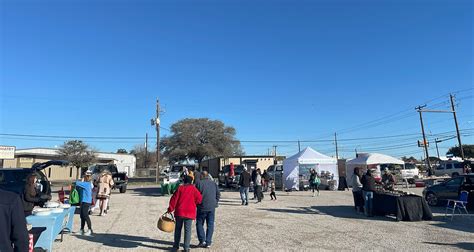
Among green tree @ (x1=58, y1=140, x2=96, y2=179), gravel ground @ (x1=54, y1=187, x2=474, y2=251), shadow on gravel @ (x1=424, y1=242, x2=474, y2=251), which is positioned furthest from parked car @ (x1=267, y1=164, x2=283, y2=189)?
green tree @ (x1=58, y1=140, x2=96, y2=179)

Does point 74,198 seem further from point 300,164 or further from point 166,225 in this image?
point 300,164

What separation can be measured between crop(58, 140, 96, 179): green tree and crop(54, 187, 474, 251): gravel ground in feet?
112

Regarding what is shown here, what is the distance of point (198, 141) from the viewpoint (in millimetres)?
56406

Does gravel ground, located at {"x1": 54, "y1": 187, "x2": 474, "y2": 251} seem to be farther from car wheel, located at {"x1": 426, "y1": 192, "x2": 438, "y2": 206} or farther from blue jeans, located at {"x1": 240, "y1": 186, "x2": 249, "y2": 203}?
blue jeans, located at {"x1": 240, "y1": 186, "x2": 249, "y2": 203}

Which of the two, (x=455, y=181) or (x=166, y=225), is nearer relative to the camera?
(x=166, y=225)

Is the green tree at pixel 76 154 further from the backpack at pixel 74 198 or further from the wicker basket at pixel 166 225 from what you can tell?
the wicker basket at pixel 166 225

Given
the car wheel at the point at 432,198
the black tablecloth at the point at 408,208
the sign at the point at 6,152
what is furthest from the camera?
the sign at the point at 6,152

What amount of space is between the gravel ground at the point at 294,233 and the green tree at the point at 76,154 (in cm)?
3404

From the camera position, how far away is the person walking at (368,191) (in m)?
12.8

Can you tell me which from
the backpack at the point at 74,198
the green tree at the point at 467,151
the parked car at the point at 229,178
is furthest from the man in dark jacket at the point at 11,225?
the green tree at the point at 467,151

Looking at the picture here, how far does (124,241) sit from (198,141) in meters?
47.6

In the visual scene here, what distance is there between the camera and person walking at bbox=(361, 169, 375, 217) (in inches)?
505

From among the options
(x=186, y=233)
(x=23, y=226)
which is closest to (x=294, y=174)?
(x=186, y=233)

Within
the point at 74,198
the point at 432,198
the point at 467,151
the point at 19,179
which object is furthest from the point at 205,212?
the point at 467,151
